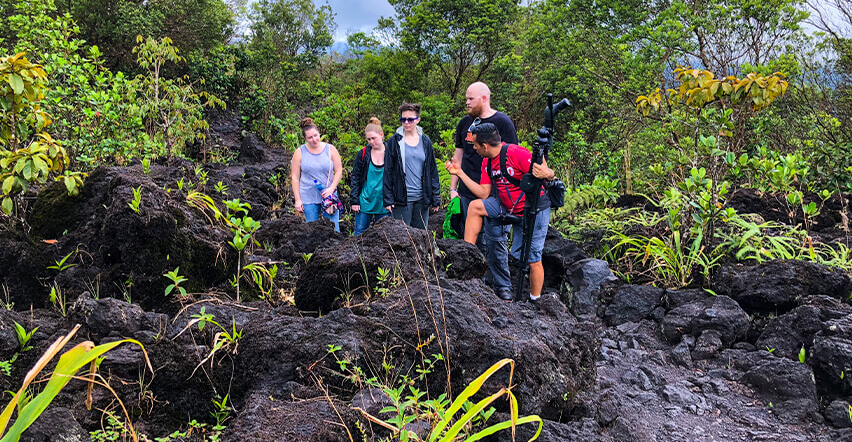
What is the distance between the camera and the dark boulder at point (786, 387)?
3344 mm

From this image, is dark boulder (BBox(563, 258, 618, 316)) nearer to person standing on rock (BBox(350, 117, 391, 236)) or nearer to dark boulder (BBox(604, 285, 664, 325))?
dark boulder (BBox(604, 285, 664, 325))

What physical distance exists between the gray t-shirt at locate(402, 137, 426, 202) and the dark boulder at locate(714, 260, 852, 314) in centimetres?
292

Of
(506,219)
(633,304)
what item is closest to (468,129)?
(506,219)

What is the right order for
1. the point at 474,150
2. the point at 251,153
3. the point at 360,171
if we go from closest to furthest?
the point at 474,150 < the point at 360,171 < the point at 251,153

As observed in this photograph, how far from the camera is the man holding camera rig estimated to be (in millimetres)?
4609

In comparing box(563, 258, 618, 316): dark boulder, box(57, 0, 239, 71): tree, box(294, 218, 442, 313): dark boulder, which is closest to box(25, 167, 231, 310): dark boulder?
box(294, 218, 442, 313): dark boulder

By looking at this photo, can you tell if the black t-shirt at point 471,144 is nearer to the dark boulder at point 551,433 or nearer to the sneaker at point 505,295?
the sneaker at point 505,295

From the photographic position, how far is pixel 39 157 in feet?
11.6

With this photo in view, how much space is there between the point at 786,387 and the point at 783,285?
1.26m

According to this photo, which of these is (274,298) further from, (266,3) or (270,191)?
(266,3)

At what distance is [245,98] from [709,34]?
36.5 feet

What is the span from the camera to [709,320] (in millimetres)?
4289

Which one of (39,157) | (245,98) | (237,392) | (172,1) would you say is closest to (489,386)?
(237,392)

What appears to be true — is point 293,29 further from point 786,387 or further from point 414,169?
point 786,387
